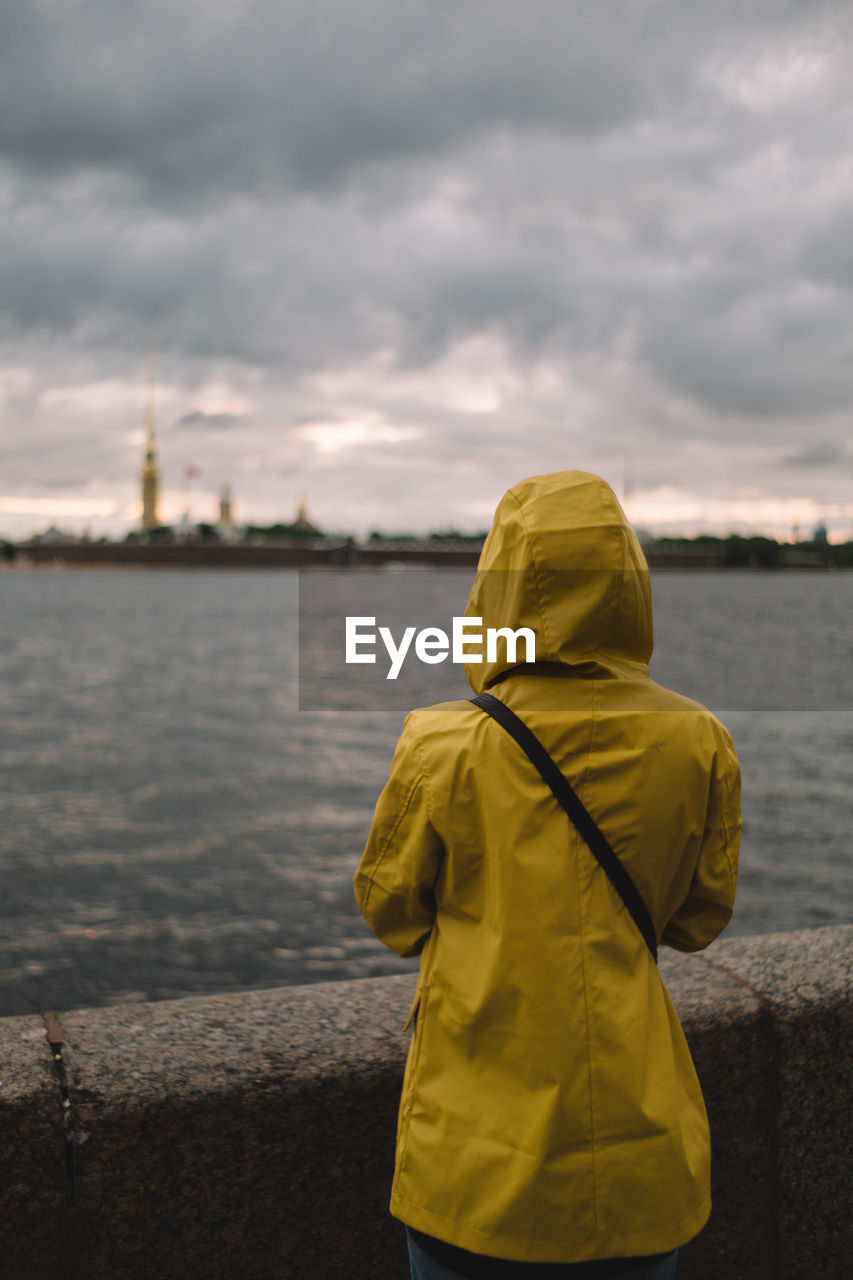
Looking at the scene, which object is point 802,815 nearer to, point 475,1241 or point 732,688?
point 475,1241

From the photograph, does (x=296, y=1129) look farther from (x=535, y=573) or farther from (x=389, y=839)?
(x=535, y=573)

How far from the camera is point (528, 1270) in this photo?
1528 mm

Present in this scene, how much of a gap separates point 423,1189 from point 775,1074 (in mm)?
1067

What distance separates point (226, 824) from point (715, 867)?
1297 centimetres

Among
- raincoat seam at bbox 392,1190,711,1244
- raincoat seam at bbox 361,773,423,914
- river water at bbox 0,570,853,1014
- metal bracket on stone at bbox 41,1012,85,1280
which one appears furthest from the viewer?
river water at bbox 0,570,853,1014

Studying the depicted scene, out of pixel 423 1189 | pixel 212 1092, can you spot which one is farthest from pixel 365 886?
pixel 212 1092

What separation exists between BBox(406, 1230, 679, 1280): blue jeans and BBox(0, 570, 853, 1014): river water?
23.4ft

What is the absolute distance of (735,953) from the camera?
2.62 m

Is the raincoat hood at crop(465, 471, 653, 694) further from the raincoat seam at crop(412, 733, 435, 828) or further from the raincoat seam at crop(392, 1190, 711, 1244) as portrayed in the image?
the raincoat seam at crop(392, 1190, 711, 1244)

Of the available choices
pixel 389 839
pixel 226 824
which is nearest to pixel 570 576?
pixel 389 839

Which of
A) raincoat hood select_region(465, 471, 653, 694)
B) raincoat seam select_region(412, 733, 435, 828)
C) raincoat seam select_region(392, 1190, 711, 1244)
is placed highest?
raincoat hood select_region(465, 471, 653, 694)

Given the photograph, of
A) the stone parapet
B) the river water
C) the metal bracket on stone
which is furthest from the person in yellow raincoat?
the river water

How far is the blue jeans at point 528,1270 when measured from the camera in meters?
1.56

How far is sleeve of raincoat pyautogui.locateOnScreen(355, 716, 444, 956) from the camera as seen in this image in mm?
1617
